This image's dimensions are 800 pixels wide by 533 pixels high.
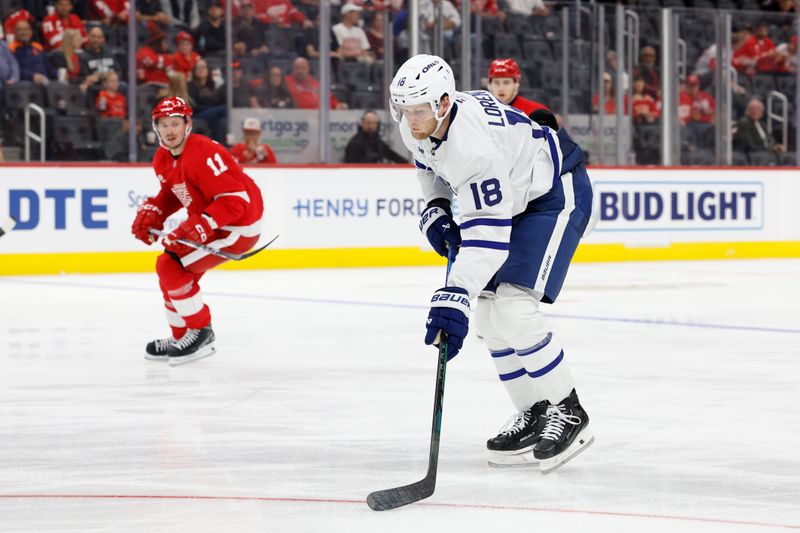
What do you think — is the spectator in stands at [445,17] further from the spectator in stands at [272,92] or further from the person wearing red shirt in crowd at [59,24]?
the person wearing red shirt in crowd at [59,24]

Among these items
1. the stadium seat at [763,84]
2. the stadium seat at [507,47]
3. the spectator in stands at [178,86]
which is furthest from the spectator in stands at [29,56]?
the stadium seat at [763,84]

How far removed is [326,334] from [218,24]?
505 cm

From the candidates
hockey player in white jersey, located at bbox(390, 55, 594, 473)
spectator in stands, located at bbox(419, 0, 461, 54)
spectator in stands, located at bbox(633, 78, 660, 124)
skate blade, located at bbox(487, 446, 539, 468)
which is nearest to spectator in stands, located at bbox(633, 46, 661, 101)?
spectator in stands, located at bbox(633, 78, 660, 124)

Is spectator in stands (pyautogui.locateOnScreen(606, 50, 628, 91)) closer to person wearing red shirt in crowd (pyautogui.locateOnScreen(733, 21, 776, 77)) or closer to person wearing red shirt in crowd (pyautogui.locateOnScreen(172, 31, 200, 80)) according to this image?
person wearing red shirt in crowd (pyautogui.locateOnScreen(733, 21, 776, 77))

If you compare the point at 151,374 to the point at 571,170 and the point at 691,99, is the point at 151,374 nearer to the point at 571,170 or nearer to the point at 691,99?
the point at 571,170

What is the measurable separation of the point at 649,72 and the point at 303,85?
128 inches

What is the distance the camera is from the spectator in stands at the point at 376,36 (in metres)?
11.1

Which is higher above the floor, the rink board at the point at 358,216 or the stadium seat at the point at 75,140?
the stadium seat at the point at 75,140

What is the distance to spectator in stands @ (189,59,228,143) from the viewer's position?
10648mm

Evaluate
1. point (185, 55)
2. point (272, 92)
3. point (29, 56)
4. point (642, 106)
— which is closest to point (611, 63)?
point (642, 106)

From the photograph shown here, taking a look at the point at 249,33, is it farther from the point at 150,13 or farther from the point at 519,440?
the point at 519,440

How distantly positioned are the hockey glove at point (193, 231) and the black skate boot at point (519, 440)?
2.34 metres

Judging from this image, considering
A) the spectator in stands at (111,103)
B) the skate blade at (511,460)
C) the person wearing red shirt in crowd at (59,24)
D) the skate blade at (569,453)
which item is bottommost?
the skate blade at (511,460)

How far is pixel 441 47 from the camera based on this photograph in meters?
11.2
